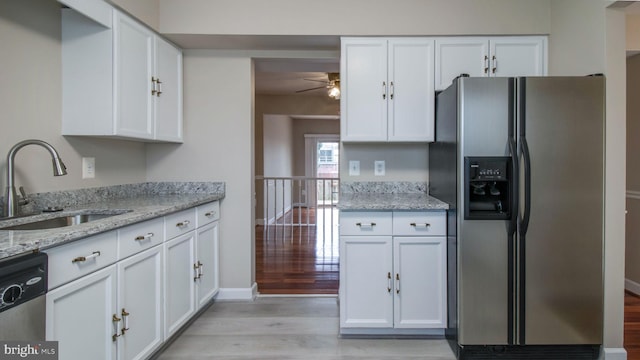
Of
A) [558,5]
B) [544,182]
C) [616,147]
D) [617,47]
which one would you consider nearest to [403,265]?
[544,182]

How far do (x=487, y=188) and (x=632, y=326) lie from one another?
1667 mm

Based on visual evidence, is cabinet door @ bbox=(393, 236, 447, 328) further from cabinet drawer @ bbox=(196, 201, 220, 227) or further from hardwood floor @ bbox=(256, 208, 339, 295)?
cabinet drawer @ bbox=(196, 201, 220, 227)

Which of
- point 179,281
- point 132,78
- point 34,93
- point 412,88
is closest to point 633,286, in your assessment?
point 412,88

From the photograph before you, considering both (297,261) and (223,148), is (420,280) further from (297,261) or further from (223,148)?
(297,261)

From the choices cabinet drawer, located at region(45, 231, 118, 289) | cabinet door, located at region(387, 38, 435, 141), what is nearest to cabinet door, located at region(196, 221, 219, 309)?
cabinet drawer, located at region(45, 231, 118, 289)

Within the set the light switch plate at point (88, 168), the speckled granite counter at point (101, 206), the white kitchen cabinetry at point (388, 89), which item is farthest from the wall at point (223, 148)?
the white kitchen cabinetry at point (388, 89)

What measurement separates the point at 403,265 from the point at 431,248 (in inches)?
8.3

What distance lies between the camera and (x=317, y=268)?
154 inches

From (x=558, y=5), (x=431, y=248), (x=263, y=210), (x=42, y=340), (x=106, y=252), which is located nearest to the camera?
(x=42, y=340)

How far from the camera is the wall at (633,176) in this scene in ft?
10.2

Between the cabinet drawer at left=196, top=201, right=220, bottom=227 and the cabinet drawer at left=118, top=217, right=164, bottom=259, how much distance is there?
0.52 meters

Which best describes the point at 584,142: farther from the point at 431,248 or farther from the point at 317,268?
the point at 317,268

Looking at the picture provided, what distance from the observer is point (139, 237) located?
1.81 metres

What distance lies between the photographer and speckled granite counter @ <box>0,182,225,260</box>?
1.23 meters
